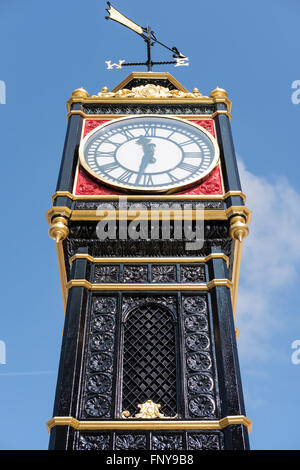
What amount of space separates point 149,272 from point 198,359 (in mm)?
1654

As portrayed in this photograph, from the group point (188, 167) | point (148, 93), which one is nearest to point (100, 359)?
point (188, 167)

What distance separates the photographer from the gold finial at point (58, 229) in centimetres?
1012

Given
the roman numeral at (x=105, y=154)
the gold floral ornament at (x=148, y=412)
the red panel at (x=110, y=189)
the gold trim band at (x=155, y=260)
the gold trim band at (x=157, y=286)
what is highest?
the roman numeral at (x=105, y=154)

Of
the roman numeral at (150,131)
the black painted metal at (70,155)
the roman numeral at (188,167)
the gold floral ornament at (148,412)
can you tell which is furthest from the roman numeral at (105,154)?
the gold floral ornament at (148,412)

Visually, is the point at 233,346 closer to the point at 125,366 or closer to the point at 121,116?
the point at 125,366

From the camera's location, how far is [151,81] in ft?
48.1

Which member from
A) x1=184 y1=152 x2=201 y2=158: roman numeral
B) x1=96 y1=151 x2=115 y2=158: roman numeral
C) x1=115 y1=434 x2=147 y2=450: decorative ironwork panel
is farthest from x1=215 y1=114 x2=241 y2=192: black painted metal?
x1=115 y1=434 x2=147 y2=450: decorative ironwork panel

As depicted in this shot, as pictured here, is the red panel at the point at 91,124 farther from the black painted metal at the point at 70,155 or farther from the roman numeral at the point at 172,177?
the roman numeral at the point at 172,177

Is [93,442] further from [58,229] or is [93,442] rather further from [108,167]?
[108,167]

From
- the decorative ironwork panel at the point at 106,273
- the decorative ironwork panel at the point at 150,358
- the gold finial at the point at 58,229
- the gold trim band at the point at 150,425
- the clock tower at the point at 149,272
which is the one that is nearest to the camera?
the gold trim band at the point at 150,425

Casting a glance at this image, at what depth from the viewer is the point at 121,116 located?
510 inches

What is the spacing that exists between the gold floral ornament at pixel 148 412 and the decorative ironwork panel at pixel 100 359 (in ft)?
0.98

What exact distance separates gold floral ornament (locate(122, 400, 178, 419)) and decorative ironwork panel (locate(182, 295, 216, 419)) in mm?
328

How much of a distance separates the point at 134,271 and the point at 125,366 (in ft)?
5.25
